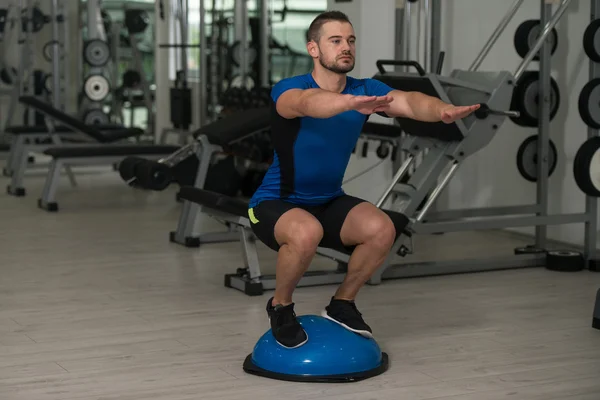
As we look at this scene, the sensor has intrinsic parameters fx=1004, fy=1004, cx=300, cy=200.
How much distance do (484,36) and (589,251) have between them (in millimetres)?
1604

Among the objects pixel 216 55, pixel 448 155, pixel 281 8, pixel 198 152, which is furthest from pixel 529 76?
pixel 281 8

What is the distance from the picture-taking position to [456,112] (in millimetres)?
2658

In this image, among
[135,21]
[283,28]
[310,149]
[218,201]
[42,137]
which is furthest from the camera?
[135,21]

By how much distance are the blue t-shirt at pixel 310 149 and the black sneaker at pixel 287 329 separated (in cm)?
35

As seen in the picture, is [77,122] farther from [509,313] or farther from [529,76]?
[509,313]

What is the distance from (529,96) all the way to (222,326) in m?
2.01

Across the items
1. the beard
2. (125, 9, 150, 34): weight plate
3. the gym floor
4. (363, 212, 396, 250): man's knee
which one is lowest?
the gym floor

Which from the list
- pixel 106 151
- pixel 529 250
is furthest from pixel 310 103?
pixel 106 151

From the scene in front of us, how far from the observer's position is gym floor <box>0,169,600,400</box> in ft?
9.25

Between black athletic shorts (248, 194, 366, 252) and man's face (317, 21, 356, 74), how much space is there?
413 millimetres

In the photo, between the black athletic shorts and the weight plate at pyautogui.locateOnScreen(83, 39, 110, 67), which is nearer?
the black athletic shorts

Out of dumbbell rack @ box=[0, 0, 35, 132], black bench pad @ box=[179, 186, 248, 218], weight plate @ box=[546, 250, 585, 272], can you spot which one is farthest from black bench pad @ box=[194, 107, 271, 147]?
dumbbell rack @ box=[0, 0, 35, 132]

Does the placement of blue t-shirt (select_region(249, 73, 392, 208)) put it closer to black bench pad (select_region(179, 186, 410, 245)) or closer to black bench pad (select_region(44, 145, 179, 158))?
black bench pad (select_region(179, 186, 410, 245))

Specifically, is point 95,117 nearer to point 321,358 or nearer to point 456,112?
point 321,358
